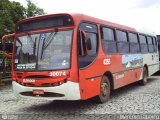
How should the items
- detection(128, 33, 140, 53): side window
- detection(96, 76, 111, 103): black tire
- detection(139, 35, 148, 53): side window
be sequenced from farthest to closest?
detection(139, 35, 148, 53): side window → detection(128, 33, 140, 53): side window → detection(96, 76, 111, 103): black tire

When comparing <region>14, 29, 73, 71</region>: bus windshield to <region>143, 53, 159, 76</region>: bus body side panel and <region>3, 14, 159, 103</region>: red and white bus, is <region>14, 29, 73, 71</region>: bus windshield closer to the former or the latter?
<region>3, 14, 159, 103</region>: red and white bus

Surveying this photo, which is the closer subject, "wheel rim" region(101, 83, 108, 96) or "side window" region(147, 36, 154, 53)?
"wheel rim" region(101, 83, 108, 96)

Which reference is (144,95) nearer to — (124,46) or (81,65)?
(124,46)

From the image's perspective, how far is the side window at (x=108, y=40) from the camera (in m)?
11.5

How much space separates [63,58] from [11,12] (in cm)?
1748

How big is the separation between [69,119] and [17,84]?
226cm

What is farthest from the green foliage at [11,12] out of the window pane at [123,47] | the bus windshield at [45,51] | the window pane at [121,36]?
the bus windshield at [45,51]

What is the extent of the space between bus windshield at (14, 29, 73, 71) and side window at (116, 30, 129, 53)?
3.71 meters

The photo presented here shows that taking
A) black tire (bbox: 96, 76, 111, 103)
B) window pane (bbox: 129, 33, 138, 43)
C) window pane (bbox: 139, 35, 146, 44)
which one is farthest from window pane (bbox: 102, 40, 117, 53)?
window pane (bbox: 139, 35, 146, 44)

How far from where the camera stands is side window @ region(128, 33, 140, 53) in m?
14.7

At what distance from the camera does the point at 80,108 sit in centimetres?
1059

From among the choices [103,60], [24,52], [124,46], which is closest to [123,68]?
[124,46]

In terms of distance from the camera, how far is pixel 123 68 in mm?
13266

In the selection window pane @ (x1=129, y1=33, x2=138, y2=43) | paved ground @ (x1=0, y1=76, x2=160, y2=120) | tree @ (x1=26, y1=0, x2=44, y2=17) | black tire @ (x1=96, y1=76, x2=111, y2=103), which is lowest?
paved ground @ (x1=0, y1=76, x2=160, y2=120)
